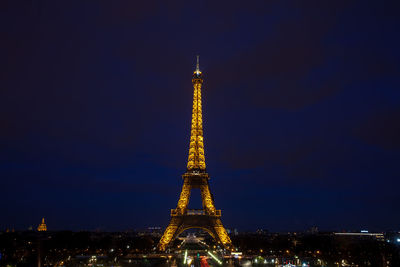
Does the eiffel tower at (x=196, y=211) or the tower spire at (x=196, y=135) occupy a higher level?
the tower spire at (x=196, y=135)

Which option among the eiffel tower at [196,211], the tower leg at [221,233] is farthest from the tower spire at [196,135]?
the tower leg at [221,233]

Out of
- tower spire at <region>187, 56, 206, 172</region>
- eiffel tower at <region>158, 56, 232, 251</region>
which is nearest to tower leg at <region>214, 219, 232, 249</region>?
eiffel tower at <region>158, 56, 232, 251</region>

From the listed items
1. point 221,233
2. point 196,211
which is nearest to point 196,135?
point 196,211

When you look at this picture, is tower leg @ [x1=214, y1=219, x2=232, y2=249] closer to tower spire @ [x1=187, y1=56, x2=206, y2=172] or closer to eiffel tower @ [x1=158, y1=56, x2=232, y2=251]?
eiffel tower @ [x1=158, y1=56, x2=232, y2=251]

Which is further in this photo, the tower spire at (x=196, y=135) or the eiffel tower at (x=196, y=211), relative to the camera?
the tower spire at (x=196, y=135)

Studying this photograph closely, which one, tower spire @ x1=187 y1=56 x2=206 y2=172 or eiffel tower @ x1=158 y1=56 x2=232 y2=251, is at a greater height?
tower spire @ x1=187 y1=56 x2=206 y2=172

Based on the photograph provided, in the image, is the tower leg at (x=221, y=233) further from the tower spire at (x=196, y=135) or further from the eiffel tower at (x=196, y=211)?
the tower spire at (x=196, y=135)

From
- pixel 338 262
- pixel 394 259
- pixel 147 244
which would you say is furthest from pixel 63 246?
pixel 394 259

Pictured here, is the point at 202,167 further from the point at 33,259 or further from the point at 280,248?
the point at 33,259

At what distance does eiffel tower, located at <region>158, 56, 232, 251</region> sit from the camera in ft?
201

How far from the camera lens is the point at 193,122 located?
217 feet

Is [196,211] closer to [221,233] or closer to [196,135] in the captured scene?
[221,233]

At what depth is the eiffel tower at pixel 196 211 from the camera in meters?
61.2

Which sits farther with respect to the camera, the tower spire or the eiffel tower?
the tower spire
